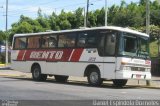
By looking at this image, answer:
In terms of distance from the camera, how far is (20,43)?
33219 mm

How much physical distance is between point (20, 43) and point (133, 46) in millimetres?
9790

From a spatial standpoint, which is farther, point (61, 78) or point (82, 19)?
point (82, 19)

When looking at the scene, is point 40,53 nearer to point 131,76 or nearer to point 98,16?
point 131,76

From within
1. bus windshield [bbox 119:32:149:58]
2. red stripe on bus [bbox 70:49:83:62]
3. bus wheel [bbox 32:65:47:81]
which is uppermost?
bus windshield [bbox 119:32:149:58]

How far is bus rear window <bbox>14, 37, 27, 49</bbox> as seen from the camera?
32.8m

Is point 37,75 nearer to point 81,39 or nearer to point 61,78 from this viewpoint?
point 61,78

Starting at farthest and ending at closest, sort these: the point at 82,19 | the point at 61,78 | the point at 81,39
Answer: the point at 82,19 < the point at 61,78 < the point at 81,39

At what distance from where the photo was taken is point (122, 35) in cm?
2530

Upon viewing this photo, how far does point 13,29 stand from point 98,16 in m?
19.4

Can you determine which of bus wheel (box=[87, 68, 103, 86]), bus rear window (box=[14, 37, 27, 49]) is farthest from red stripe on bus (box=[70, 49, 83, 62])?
bus rear window (box=[14, 37, 27, 49])

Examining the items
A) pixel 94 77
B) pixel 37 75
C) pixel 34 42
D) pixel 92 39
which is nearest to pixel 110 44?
pixel 92 39

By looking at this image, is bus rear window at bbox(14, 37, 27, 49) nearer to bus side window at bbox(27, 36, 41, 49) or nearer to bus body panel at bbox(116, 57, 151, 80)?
bus side window at bbox(27, 36, 41, 49)

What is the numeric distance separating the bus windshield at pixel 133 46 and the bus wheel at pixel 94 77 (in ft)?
6.57

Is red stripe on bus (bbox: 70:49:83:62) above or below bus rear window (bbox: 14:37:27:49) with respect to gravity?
below
